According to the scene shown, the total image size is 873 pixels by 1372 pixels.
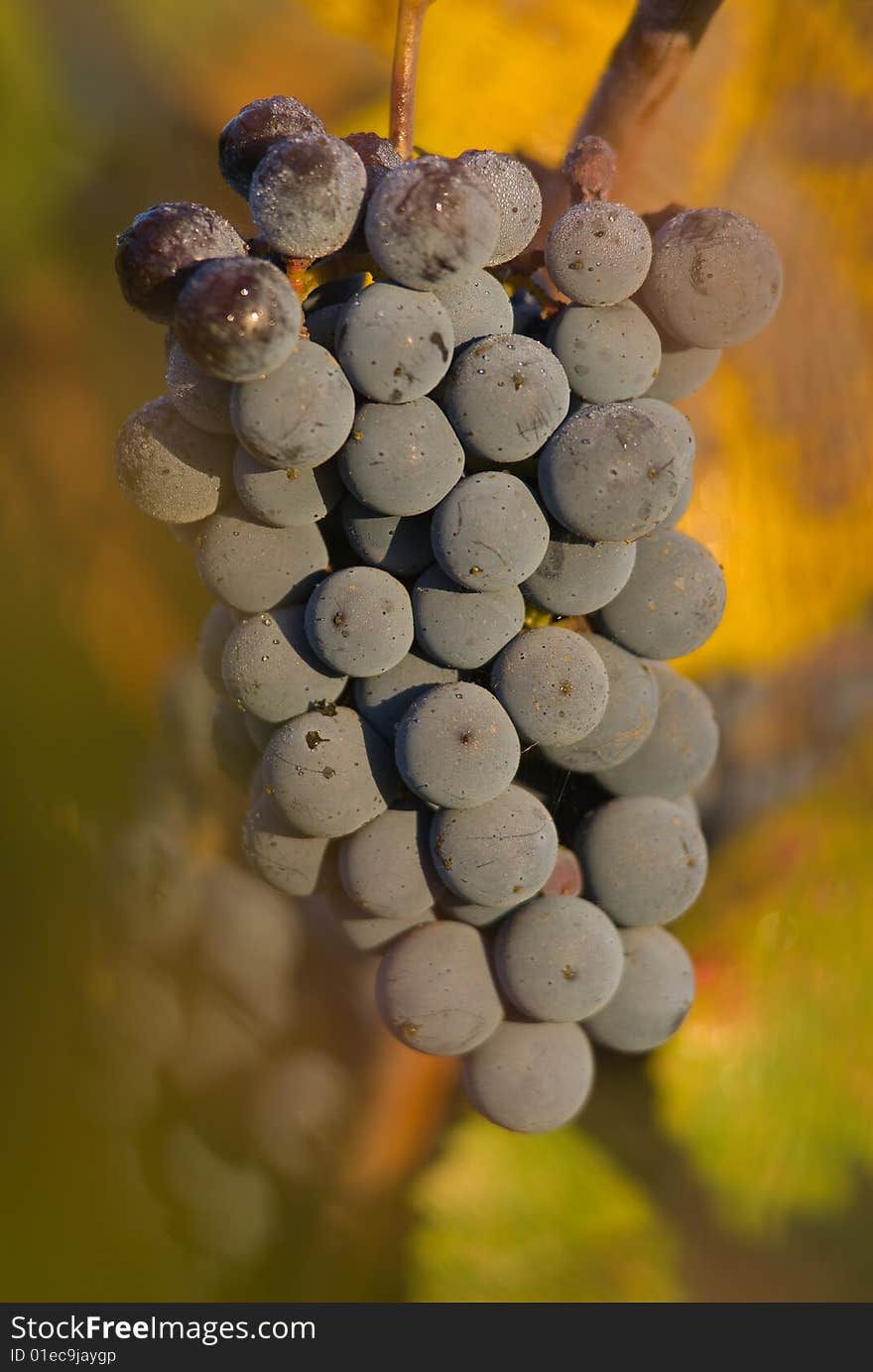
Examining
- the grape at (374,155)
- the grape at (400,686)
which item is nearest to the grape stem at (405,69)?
the grape at (374,155)

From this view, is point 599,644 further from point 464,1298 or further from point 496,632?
point 464,1298

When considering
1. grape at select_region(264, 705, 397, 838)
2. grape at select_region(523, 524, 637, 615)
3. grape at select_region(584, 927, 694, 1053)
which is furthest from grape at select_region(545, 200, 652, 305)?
grape at select_region(584, 927, 694, 1053)

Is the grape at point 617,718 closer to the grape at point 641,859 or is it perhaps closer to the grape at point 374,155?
the grape at point 641,859

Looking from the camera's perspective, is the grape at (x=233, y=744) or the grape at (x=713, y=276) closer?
the grape at (x=713, y=276)

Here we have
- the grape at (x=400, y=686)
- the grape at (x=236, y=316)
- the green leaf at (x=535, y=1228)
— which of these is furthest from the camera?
the green leaf at (x=535, y=1228)

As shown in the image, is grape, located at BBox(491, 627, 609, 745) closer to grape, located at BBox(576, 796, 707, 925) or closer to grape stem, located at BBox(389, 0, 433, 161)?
grape, located at BBox(576, 796, 707, 925)

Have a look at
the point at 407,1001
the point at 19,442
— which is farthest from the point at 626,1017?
the point at 19,442

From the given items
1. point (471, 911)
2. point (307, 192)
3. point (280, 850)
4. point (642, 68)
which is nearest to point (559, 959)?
point (471, 911)
